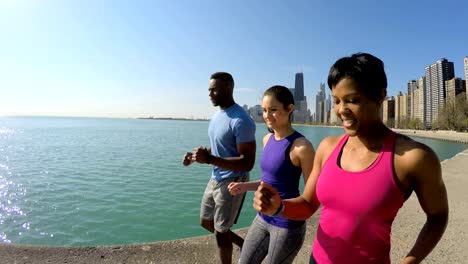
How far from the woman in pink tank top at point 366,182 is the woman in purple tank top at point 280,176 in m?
0.78

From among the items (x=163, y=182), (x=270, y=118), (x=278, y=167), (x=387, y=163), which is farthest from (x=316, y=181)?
(x=163, y=182)

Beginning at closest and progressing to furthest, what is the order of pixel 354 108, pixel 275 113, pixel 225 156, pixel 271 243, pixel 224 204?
1. pixel 354 108
2. pixel 271 243
3. pixel 275 113
4. pixel 224 204
5. pixel 225 156

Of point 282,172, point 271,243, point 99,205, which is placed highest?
point 282,172

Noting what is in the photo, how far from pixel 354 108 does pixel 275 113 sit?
4.41ft

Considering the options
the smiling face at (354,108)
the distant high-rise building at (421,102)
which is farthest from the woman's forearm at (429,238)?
the distant high-rise building at (421,102)

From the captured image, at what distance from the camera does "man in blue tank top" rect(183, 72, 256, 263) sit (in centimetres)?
357

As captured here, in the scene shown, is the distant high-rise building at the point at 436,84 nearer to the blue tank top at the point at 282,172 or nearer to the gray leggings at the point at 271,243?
the blue tank top at the point at 282,172

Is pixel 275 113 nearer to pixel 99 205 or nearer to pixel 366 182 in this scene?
pixel 366 182

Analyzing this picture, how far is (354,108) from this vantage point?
66.3 inches

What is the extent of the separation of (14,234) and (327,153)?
34.5 feet

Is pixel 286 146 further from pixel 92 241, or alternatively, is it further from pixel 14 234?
pixel 14 234

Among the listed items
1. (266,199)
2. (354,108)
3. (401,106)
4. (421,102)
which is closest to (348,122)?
(354,108)

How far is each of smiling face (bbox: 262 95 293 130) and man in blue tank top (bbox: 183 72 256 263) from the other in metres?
0.65

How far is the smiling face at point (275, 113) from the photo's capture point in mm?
2996
